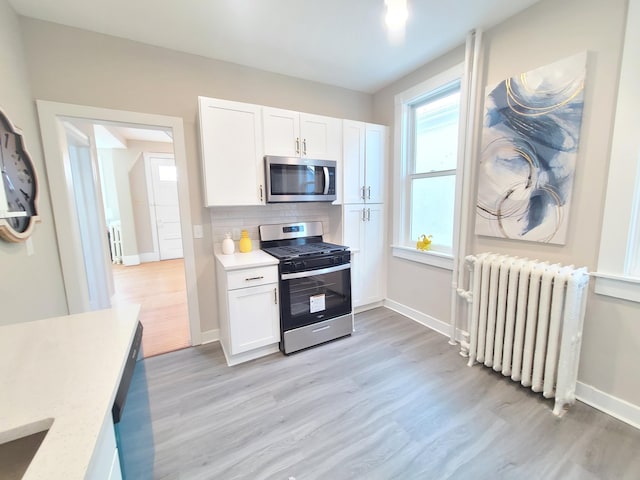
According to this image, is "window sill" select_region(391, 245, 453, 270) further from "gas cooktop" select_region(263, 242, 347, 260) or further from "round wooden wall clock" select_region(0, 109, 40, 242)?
"round wooden wall clock" select_region(0, 109, 40, 242)

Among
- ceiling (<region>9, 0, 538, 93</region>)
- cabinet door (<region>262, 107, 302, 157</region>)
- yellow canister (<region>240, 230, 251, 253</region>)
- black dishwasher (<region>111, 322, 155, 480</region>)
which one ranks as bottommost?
black dishwasher (<region>111, 322, 155, 480</region>)

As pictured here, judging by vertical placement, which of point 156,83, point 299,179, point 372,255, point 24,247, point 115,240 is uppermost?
point 156,83

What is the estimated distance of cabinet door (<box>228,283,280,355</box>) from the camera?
222 centimetres

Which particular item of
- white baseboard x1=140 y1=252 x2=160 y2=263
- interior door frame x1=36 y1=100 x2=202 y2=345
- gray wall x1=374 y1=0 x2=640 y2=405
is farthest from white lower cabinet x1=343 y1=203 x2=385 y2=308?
white baseboard x1=140 y1=252 x2=160 y2=263

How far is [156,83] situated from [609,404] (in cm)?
401

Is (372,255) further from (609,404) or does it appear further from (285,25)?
(285,25)

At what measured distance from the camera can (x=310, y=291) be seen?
2.49m

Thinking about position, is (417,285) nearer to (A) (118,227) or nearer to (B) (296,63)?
(B) (296,63)

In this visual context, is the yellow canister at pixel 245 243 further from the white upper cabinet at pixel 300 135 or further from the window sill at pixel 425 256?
the window sill at pixel 425 256

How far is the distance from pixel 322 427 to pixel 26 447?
1379 mm

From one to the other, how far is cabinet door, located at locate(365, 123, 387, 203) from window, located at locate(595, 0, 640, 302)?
1.85 m

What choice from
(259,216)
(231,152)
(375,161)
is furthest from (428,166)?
(231,152)

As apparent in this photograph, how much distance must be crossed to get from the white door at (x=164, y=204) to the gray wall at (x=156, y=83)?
4.29m

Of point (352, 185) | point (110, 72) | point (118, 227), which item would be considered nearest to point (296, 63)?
point (352, 185)
